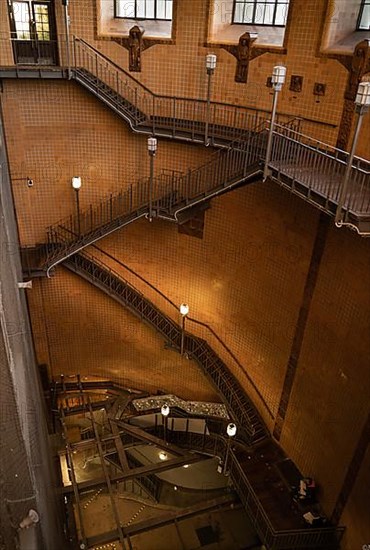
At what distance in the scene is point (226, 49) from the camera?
11352mm

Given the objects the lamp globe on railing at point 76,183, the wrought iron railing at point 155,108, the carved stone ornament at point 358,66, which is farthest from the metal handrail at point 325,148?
the lamp globe on railing at point 76,183

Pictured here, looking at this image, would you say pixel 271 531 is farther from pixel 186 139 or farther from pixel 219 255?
pixel 186 139

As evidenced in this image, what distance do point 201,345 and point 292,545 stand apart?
5559 millimetres

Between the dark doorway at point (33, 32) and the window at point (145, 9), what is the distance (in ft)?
5.57

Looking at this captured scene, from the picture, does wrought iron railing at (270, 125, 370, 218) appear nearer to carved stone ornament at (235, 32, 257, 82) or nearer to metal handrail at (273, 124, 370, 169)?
metal handrail at (273, 124, 370, 169)

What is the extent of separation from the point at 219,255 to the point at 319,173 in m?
4.74

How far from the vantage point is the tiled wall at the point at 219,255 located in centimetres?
1041

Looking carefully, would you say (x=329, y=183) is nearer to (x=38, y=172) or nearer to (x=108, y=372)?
(x=38, y=172)

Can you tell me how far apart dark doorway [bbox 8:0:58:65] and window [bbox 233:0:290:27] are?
448 centimetres

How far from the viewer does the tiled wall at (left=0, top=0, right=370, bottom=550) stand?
10414 millimetres

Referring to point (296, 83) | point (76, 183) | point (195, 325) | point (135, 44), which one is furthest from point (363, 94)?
point (195, 325)

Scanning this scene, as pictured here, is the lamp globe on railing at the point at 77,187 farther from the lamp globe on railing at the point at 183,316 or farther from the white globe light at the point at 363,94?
the white globe light at the point at 363,94

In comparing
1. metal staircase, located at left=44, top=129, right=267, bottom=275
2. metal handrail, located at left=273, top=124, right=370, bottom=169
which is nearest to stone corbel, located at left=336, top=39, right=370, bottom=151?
metal handrail, located at left=273, top=124, right=370, bottom=169

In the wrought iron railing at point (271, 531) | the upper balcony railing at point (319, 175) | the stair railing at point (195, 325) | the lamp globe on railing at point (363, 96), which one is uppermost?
the lamp globe on railing at point (363, 96)
